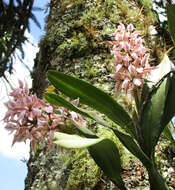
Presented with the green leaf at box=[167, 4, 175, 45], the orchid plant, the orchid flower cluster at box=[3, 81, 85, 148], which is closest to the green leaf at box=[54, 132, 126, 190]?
the orchid plant

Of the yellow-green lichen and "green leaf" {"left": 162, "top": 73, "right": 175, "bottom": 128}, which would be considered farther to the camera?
the yellow-green lichen

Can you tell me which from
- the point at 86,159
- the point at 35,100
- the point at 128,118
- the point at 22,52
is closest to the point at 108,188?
the point at 86,159

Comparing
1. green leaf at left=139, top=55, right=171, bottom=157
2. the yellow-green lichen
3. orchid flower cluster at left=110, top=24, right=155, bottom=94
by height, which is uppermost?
orchid flower cluster at left=110, top=24, right=155, bottom=94

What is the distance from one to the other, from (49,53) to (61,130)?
3.15 feet

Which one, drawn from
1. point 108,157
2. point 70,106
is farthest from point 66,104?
point 108,157

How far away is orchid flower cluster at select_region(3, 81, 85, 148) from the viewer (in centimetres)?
80

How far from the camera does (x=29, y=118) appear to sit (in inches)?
31.7

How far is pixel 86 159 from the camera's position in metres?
1.12

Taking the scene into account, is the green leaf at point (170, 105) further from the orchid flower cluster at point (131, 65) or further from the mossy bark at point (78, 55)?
the mossy bark at point (78, 55)

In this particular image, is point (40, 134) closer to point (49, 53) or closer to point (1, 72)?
point (49, 53)

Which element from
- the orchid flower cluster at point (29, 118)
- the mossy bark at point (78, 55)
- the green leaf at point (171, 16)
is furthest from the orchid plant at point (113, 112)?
the mossy bark at point (78, 55)

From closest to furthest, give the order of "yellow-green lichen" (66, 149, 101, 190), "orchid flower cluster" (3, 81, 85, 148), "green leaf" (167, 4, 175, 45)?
"orchid flower cluster" (3, 81, 85, 148)
"green leaf" (167, 4, 175, 45)
"yellow-green lichen" (66, 149, 101, 190)

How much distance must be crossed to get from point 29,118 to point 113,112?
27 cm

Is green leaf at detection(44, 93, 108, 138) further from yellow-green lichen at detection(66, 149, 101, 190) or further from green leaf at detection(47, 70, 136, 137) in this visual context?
yellow-green lichen at detection(66, 149, 101, 190)
